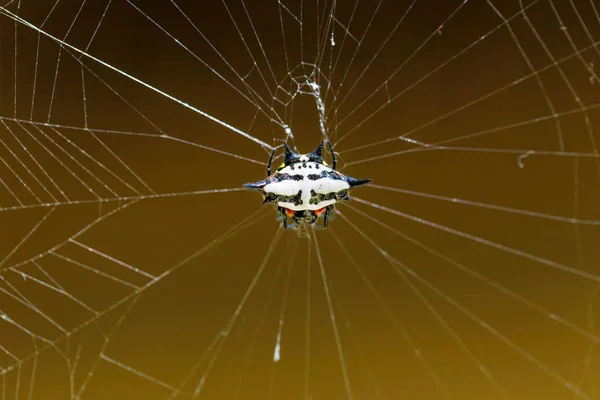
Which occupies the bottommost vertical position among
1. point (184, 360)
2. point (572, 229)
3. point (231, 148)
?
point (184, 360)

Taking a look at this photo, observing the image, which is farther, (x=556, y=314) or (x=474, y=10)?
(x=556, y=314)

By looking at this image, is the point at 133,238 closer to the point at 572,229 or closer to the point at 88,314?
the point at 88,314

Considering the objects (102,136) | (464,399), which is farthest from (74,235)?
(464,399)

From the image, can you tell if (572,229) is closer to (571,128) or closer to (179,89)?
(571,128)

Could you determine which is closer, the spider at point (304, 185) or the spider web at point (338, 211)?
the spider at point (304, 185)

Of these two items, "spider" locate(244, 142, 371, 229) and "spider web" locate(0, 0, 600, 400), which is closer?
"spider" locate(244, 142, 371, 229)

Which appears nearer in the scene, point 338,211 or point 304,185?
point 304,185

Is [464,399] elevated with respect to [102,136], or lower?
lower
